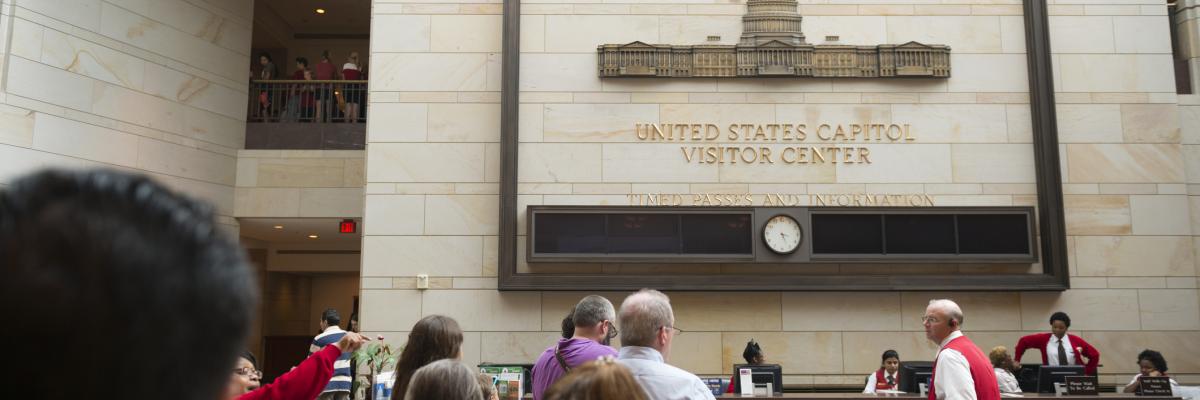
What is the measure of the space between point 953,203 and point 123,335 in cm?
1095

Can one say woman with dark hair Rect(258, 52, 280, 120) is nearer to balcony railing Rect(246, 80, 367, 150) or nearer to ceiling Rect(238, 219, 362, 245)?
balcony railing Rect(246, 80, 367, 150)

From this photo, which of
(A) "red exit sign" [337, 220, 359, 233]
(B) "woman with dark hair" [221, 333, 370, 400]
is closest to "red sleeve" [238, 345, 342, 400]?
(B) "woman with dark hair" [221, 333, 370, 400]

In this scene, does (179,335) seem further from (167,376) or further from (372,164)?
(372,164)

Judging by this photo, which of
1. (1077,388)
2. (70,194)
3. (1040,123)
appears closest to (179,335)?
(70,194)

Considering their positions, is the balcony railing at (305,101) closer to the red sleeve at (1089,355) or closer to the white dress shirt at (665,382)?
the red sleeve at (1089,355)

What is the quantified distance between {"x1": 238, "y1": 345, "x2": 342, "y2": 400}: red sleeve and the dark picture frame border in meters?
6.96

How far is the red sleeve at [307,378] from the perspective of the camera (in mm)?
3295

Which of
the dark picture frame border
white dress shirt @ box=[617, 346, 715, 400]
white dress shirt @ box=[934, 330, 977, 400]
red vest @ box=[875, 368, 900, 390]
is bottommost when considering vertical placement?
red vest @ box=[875, 368, 900, 390]

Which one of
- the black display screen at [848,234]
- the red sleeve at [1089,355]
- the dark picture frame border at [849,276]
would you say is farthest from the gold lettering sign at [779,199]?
the red sleeve at [1089,355]

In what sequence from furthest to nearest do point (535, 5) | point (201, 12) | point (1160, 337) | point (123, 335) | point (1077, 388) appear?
point (201, 12) → point (535, 5) → point (1160, 337) → point (1077, 388) → point (123, 335)

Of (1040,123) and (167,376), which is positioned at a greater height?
(1040,123)

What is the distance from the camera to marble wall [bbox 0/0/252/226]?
11086 millimetres

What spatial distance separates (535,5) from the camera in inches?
440

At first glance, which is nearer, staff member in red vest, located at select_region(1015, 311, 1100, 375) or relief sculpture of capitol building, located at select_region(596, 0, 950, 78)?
staff member in red vest, located at select_region(1015, 311, 1100, 375)
